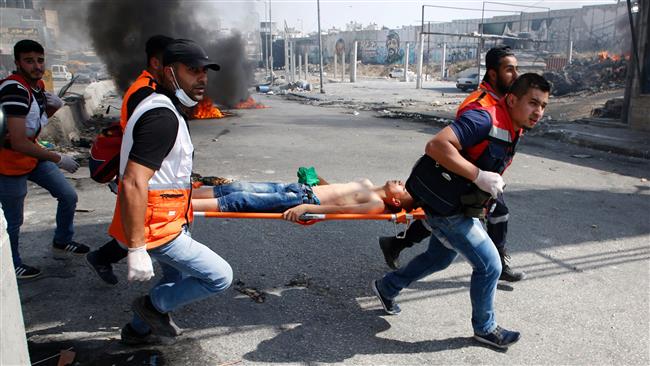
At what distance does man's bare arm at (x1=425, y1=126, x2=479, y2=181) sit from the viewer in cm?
251

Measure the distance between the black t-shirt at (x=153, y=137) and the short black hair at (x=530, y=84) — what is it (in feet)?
5.78

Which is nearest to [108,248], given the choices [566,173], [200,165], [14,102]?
[14,102]

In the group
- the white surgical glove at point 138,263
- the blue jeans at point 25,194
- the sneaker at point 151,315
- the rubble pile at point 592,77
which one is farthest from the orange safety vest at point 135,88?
the rubble pile at point 592,77

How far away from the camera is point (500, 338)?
9.16ft

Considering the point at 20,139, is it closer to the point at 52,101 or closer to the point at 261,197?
the point at 52,101

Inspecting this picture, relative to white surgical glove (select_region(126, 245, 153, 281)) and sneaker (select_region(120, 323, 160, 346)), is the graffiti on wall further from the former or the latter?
white surgical glove (select_region(126, 245, 153, 281))

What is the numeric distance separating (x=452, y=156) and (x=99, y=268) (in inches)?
93.2

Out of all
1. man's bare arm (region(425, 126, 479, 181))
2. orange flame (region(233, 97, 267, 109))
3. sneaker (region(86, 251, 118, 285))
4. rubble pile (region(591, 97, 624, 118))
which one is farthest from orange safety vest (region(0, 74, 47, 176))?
orange flame (region(233, 97, 267, 109))

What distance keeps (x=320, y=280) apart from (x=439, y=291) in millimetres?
884

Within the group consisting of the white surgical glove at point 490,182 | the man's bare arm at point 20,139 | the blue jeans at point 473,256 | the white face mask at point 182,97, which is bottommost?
the blue jeans at point 473,256

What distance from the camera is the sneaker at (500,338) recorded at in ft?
9.16

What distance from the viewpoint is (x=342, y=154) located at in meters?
8.87

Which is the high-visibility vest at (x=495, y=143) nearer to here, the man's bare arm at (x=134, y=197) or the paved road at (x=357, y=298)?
the paved road at (x=357, y=298)

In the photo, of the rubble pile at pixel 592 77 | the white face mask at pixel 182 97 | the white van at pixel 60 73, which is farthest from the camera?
the white van at pixel 60 73
